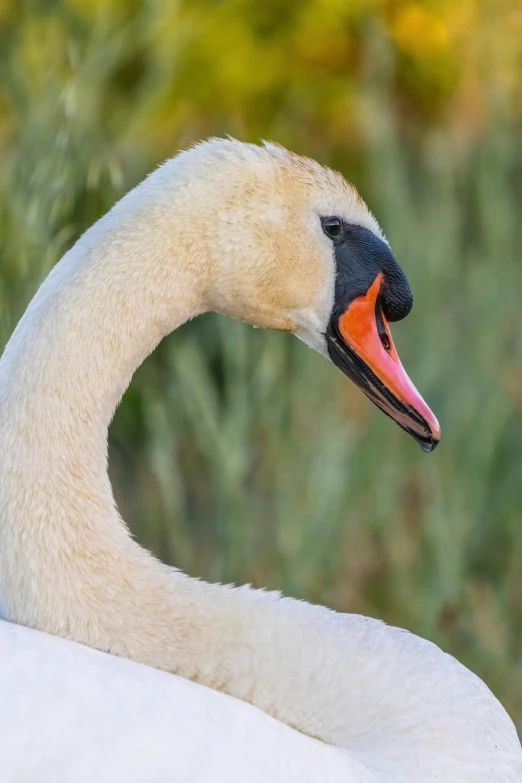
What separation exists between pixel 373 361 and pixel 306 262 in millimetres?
162

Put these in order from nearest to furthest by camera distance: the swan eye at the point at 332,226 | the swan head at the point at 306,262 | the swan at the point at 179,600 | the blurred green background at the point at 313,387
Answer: the swan at the point at 179,600, the swan head at the point at 306,262, the swan eye at the point at 332,226, the blurred green background at the point at 313,387

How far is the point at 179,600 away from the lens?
1.57 meters

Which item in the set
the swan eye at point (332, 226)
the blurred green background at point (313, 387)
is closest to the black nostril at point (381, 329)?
the swan eye at point (332, 226)

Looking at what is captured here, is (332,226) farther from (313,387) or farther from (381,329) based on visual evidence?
(313,387)

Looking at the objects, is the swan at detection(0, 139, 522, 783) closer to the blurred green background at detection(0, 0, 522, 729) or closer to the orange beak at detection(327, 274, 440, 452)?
the orange beak at detection(327, 274, 440, 452)

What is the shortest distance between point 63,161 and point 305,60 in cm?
264

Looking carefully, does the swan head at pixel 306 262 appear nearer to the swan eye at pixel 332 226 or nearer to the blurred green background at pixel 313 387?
the swan eye at pixel 332 226

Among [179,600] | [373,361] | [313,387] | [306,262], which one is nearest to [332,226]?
[306,262]

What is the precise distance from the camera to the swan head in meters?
1.57

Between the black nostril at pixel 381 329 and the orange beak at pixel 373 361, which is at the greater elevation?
the black nostril at pixel 381 329

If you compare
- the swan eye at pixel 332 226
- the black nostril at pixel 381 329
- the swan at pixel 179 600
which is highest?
the swan eye at pixel 332 226

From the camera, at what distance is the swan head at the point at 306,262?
5.14ft

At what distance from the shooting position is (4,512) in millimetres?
1489

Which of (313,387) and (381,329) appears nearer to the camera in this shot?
(381,329)
